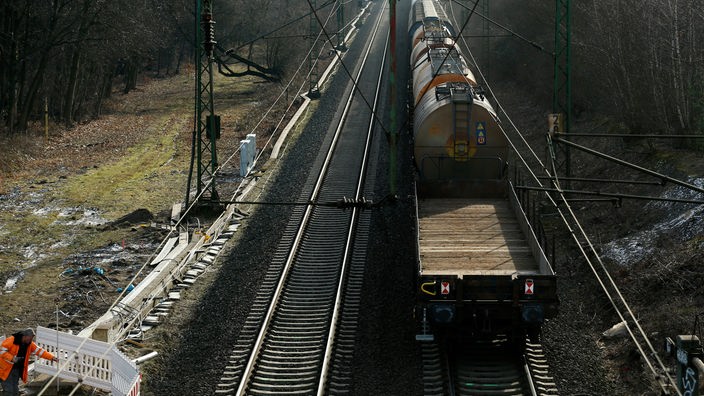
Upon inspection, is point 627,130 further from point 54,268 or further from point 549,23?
point 54,268

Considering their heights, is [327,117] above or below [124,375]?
above

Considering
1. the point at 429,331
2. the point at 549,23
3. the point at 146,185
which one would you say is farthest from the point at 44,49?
the point at 429,331

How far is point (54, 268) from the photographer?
21500 mm

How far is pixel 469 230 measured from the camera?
1731 centimetres

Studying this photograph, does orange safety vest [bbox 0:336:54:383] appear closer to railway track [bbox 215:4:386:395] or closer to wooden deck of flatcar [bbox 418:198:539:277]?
railway track [bbox 215:4:386:395]

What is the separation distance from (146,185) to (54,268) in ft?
31.0

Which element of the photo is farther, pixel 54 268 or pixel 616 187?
pixel 616 187

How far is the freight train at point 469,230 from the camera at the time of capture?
1373 centimetres

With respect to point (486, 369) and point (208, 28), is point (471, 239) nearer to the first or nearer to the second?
point (486, 369)

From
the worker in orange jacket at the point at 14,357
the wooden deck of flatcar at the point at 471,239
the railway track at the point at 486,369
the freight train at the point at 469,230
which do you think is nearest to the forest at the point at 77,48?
the freight train at the point at 469,230

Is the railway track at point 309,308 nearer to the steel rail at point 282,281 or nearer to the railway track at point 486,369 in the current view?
the steel rail at point 282,281

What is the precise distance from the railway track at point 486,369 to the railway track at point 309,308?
5.08 feet

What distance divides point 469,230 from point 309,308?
12.3 feet

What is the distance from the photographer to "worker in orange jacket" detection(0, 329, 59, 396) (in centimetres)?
1190
